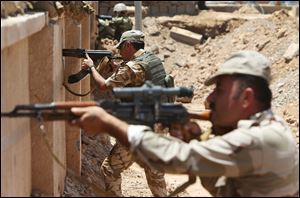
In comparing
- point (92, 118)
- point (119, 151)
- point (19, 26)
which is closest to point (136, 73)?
point (119, 151)

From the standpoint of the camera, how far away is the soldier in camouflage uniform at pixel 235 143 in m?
3.35

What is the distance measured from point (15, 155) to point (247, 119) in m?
1.35

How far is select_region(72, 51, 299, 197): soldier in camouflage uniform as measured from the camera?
3.35m

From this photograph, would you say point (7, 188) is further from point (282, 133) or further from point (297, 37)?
point (297, 37)

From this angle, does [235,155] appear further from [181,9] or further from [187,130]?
[181,9]

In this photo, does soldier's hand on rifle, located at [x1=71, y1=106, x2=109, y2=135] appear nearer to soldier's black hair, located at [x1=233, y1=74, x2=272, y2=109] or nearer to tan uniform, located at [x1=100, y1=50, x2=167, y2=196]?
soldier's black hair, located at [x1=233, y1=74, x2=272, y2=109]

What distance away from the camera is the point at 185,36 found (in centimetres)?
2102

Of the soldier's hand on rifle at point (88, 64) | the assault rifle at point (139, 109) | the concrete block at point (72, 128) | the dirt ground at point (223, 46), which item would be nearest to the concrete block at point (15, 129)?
the assault rifle at point (139, 109)

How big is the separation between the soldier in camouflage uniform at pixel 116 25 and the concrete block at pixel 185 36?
177 inches

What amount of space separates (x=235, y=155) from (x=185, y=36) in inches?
701

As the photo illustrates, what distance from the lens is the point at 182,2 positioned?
2306 centimetres

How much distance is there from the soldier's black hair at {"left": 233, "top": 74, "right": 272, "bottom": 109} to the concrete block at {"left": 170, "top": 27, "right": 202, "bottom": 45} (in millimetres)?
17320

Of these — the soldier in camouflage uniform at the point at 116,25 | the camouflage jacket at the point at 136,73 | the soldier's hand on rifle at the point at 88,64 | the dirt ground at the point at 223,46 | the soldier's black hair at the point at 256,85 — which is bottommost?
the dirt ground at the point at 223,46

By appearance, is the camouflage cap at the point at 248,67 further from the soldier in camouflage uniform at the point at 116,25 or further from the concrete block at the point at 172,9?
the concrete block at the point at 172,9
